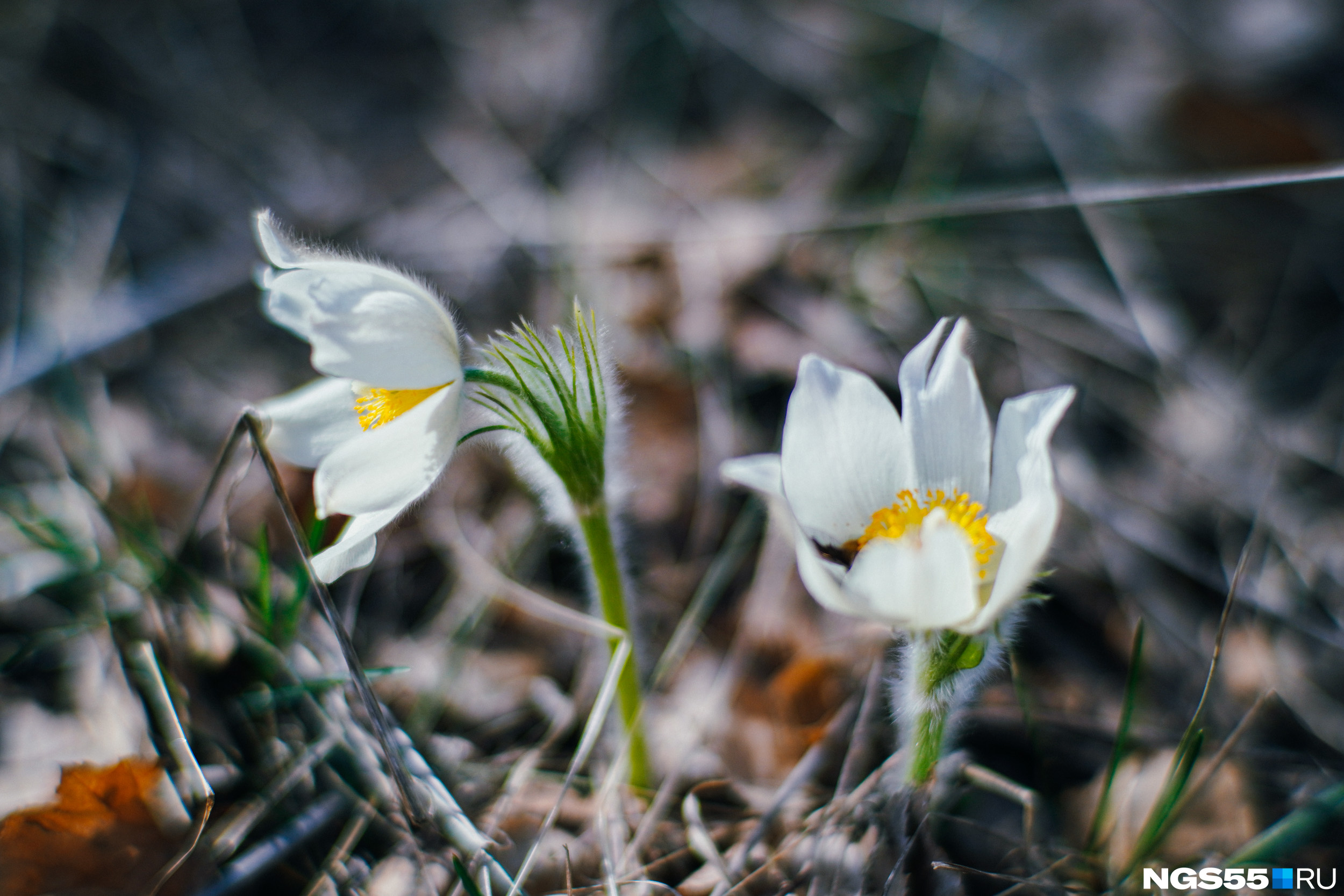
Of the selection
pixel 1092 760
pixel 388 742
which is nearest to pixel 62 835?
pixel 388 742

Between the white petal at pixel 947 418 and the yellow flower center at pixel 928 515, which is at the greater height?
the white petal at pixel 947 418

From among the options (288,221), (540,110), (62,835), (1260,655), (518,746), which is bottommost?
(518,746)

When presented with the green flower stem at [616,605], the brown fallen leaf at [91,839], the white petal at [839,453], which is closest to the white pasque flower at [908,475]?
the white petal at [839,453]

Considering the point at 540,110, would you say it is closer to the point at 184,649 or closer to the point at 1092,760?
the point at 184,649

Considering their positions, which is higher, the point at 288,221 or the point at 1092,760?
the point at 288,221

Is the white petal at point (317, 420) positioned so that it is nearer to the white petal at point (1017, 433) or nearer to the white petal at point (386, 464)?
the white petal at point (386, 464)

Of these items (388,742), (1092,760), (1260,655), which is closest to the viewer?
(388,742)

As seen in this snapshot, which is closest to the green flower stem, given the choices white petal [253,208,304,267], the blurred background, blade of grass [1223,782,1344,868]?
the blurred background
